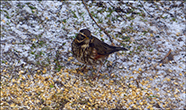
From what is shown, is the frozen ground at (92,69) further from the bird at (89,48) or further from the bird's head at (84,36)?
the bird's head at (84,36)

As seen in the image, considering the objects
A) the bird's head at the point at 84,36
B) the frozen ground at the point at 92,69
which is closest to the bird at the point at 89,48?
the bird's head at the point at 84,36

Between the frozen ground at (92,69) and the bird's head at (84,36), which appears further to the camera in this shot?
the frozen ground at (92,69)

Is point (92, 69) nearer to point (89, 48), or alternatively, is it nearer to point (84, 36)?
point (89, 48)

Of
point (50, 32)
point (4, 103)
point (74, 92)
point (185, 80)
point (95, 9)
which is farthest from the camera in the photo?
point (95, 9)

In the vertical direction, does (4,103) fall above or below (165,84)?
below

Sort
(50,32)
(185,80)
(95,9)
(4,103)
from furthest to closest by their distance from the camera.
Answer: (95,9) → (50,32) → (185,80) → (4,103)

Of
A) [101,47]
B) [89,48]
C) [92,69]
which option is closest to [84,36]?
[89,48]

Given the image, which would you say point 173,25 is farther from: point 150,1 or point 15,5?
point 15,5

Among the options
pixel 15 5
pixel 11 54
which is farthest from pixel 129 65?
pixel 15 5

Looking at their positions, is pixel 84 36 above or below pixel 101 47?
above
